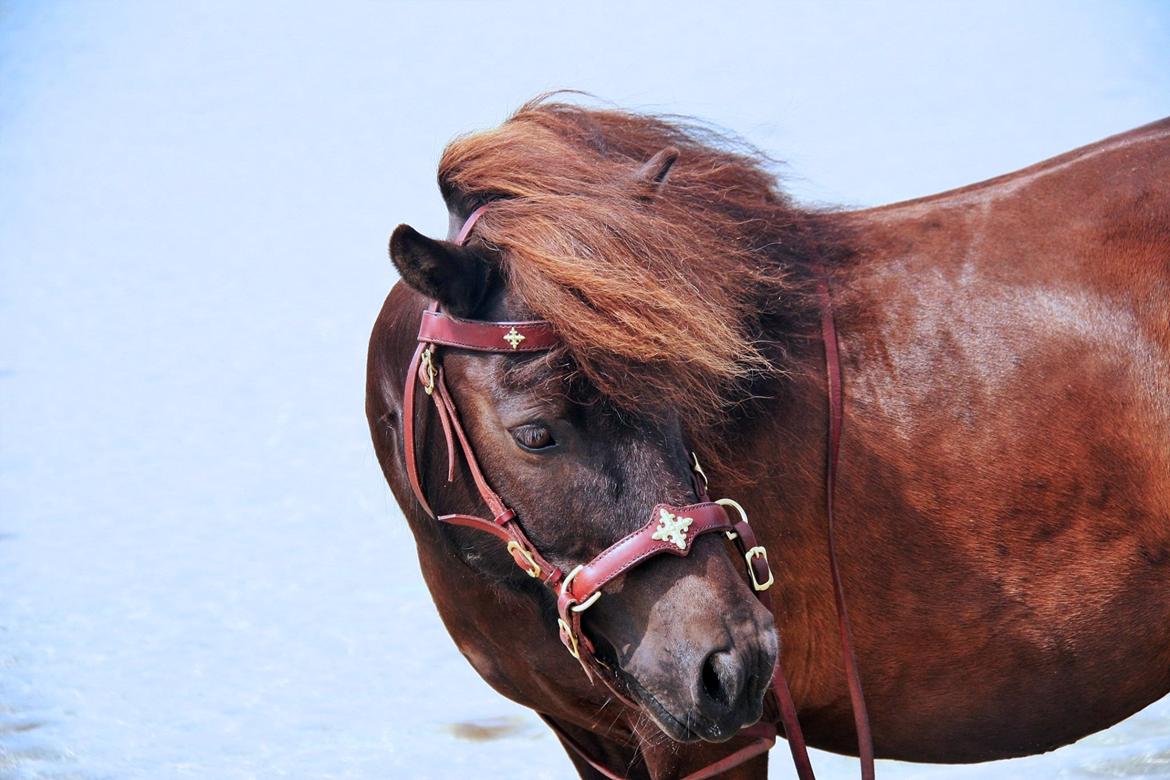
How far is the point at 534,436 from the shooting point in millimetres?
1731

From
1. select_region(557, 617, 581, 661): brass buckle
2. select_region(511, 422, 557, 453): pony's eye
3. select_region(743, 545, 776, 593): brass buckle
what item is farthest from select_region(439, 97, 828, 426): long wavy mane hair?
select_region(557, 617, 581, 661): brass buckle

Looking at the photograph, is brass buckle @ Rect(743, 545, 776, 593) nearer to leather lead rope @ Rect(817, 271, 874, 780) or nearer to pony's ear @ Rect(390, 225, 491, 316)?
leather lead rope @ Rect(817, 271, 874, 780)

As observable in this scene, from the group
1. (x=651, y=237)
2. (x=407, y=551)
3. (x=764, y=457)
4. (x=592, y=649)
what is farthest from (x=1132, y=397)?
(x=407, y=551)

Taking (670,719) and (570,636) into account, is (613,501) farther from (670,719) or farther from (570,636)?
(670,719)

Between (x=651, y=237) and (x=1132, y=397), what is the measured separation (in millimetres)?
864

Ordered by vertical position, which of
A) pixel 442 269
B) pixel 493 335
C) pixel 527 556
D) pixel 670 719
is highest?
pixel 442 269

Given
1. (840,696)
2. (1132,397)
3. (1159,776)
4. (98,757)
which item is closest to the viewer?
(1132,397)

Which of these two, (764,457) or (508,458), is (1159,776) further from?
(508,458)

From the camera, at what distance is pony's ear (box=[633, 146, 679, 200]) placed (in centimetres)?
192

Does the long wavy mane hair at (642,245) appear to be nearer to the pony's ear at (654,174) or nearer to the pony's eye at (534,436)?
the pony's ear at (654,174)

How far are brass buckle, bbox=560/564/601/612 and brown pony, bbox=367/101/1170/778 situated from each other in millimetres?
31

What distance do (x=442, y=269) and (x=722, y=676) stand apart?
761mm

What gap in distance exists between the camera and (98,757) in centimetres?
422

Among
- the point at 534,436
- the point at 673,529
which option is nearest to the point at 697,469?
the point at 673,529
